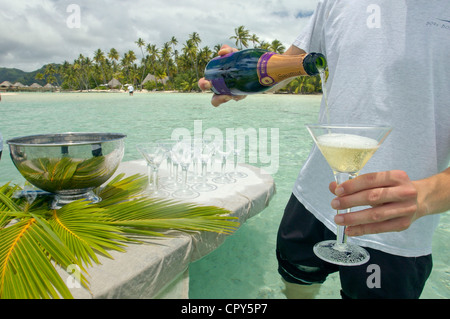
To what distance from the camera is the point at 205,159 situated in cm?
178

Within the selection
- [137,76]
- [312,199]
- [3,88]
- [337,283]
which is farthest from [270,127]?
[3,88]

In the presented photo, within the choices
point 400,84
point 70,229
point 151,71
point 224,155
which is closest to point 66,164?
point 70,229

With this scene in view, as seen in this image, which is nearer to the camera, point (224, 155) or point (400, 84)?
point (400, 84)

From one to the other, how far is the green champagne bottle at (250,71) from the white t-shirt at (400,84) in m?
0.29

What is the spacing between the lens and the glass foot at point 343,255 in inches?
41.9

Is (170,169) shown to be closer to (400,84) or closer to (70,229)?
(70,229)

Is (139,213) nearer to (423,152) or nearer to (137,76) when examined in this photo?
(423,152)

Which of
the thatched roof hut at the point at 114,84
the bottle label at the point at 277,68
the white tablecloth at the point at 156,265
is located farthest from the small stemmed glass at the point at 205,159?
the thatched roof hut at the point at 114,84

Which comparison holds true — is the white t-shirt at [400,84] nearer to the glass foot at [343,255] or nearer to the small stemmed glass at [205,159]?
the glass foot at [343,255]

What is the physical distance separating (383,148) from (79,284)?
4.08 ft

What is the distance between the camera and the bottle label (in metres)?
1.54

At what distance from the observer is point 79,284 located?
0.88 m

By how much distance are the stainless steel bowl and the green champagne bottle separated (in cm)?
76

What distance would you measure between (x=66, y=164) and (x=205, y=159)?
0.79 metres
